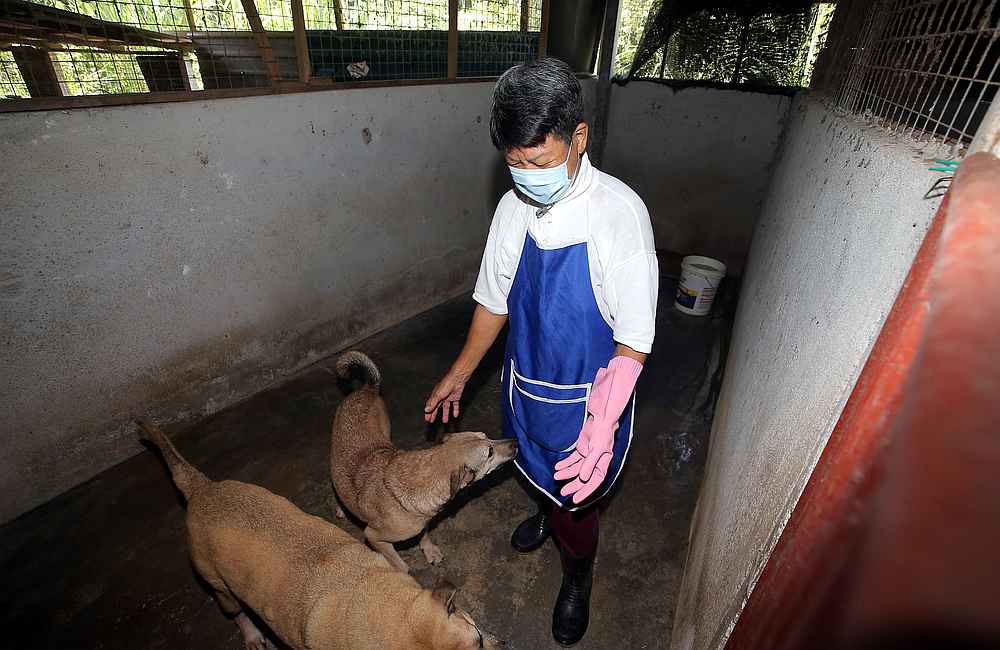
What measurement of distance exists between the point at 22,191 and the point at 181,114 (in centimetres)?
101

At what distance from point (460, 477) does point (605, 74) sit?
21.7 ft

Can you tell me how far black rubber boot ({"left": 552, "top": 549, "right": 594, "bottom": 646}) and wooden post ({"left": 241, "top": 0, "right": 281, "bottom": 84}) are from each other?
13.0ft

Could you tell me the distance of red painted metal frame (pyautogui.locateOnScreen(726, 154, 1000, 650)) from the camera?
33cm

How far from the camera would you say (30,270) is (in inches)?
110

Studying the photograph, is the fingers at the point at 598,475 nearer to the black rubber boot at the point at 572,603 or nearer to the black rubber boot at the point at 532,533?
the black rubber boot at the point at 572,603

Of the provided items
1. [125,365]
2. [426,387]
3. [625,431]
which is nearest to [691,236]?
[426,387]

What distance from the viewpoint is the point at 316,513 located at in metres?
3.21

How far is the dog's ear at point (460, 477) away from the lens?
2.41 metres

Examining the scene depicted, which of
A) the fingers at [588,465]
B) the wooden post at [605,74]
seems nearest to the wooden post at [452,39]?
the wooden post at [605,74]

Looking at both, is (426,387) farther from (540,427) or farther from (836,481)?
(836,481)

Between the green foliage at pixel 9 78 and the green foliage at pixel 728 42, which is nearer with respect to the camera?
the green foliage at pixel 9 78

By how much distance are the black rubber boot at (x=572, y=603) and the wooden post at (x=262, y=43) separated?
13.0 feet

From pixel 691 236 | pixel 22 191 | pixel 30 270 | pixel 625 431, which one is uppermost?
pixel 22 191

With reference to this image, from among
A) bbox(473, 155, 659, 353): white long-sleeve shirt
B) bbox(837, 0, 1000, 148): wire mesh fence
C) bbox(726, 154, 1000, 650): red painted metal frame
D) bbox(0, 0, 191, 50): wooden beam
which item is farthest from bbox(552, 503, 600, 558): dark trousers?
bbox(0, 0, 191, 50): wooden beam
